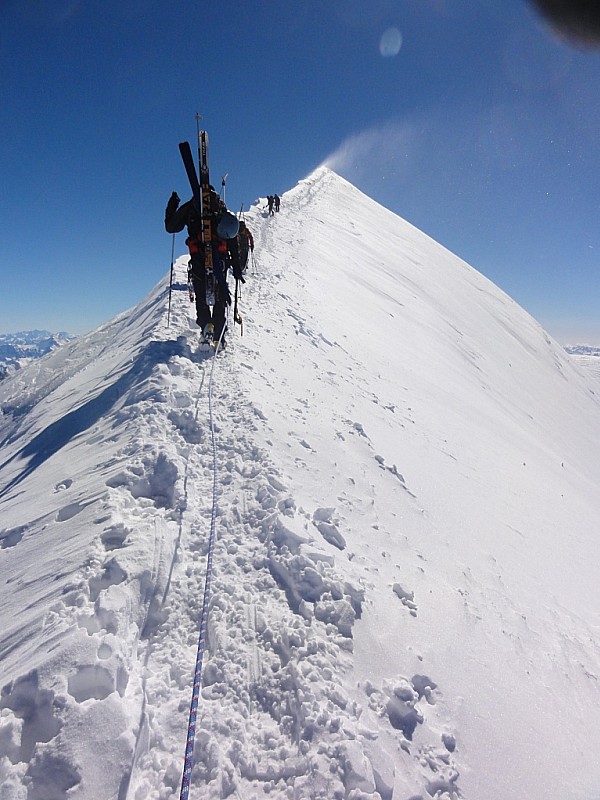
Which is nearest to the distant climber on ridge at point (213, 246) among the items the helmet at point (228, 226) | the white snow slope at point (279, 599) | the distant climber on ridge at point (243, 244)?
the helmet at point (228, 226)

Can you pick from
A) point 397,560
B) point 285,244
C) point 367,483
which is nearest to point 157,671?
point 397,560

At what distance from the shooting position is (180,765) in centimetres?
228

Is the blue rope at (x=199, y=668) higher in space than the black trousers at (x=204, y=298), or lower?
lower

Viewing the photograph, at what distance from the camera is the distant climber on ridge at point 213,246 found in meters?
7.73

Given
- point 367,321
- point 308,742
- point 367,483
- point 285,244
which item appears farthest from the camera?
point 285,244

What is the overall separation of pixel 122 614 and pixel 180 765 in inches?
36.1

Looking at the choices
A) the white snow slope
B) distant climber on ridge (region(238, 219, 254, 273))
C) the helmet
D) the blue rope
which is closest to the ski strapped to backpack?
the helmet

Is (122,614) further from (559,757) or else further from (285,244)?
(285,244)

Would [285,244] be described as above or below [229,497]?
above

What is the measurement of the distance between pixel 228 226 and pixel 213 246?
538 millimetres

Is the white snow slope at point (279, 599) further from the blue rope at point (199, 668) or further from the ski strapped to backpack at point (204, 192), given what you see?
the ski strapped to backpack at point (204, 192)

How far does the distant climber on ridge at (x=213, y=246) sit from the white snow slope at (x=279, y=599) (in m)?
0.61

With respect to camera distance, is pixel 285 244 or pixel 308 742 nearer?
pixel 308 742

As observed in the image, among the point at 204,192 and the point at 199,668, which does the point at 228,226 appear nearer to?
the point at 204,192
